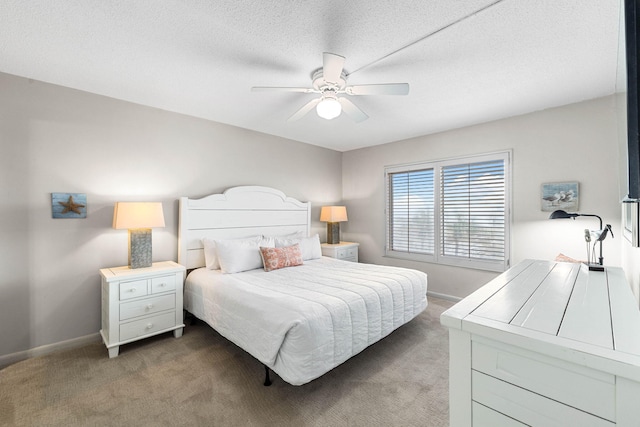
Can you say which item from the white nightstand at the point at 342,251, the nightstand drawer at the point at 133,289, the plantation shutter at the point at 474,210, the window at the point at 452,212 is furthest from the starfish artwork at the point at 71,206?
the plantation shutter at the point at 474,210

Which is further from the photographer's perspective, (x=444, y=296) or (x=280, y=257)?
(x=444, y=296)

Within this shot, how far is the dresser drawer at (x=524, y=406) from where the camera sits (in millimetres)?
762

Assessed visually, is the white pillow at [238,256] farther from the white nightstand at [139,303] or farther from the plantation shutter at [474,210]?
the plantation shutter at [474,210]

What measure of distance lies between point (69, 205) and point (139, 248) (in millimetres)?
731

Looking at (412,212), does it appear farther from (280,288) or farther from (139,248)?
(139,248)

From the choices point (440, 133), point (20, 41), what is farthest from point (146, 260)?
point (440, 133)

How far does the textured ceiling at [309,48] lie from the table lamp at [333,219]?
82.8 inches

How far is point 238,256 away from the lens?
320 cm

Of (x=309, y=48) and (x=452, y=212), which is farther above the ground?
(x=309, y=48)

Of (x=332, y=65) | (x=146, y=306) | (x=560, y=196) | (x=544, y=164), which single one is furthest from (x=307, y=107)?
(x=560, y=196)

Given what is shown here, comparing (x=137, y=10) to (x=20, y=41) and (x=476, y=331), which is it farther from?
(x=476, y=331)

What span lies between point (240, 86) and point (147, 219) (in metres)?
1.59

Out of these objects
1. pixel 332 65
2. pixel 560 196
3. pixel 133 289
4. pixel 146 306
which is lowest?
pixel 146 306

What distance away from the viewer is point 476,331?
913mm
